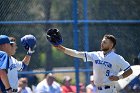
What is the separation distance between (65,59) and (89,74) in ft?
4.05

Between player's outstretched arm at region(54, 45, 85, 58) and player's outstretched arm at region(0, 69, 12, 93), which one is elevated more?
player's outstretched arm at region(54, 45, 85, 58)

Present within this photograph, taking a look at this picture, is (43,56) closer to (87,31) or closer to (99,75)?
(87,31)

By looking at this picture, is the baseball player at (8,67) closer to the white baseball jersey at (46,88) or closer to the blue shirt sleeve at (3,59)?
the blue shirt sleeve at (3,59)

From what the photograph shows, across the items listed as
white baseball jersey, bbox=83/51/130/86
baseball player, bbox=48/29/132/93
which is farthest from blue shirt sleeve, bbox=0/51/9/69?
white baseball jersey, bbox=83/51/130/86

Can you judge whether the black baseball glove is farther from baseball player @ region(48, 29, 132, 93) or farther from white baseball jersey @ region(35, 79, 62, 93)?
white baseball jersey @ region(35, 79, 62, 93)

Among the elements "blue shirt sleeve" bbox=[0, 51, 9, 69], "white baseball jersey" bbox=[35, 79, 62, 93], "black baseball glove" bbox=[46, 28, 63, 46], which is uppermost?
"black baseball glove" bbox=[46, 28, 63, 46]

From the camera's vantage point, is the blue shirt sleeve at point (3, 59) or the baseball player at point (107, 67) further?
the baseball player at point (107, 67)

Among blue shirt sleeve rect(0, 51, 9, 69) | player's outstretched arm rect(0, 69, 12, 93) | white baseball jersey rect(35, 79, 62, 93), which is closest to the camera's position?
player's outstretched arm rect(0, 69, 12, 93)

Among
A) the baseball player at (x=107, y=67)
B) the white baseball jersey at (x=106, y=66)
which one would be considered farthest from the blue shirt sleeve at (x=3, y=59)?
the white baseball jersey at (x=106, y=66)

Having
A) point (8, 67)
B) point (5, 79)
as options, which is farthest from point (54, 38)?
point (5, 79)

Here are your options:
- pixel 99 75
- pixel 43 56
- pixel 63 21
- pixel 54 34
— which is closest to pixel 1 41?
pixel 54 34

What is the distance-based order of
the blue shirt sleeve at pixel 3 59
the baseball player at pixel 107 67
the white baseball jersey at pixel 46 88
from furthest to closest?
the white baseball jersey at pixel 46 88, the baseball player at pixel 107 67, the blue shirt sleeve at pixel 3 59

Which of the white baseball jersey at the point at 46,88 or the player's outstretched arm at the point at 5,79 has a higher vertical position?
the player's outstretched arm at the point at 5,79

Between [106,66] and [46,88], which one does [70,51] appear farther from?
[46,88]
